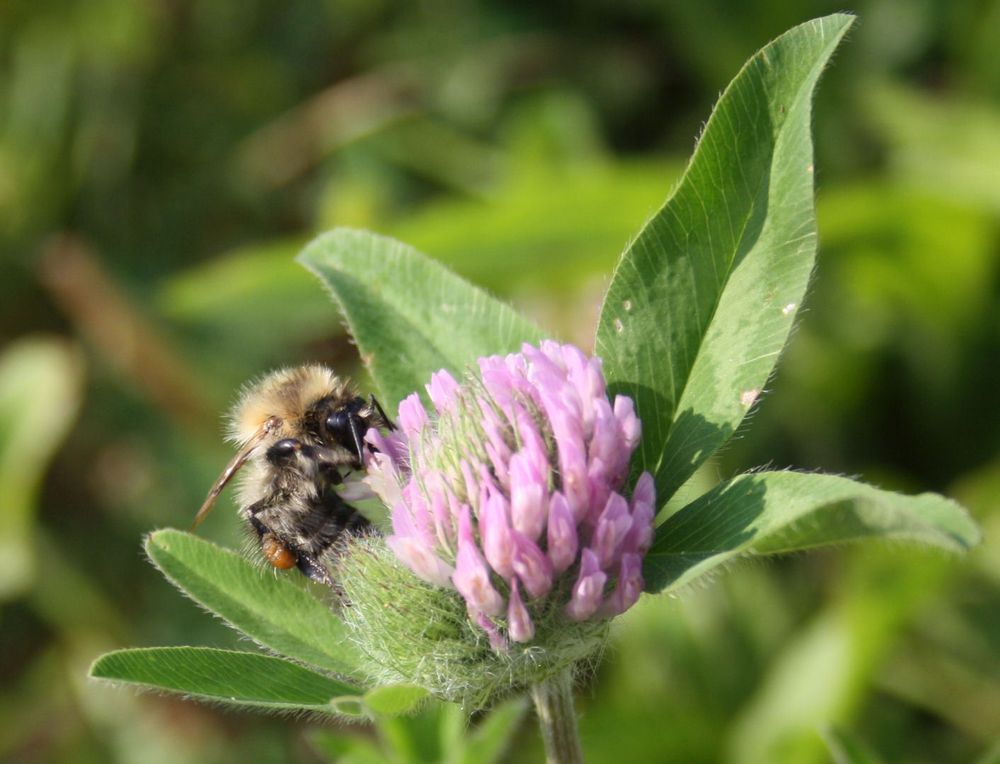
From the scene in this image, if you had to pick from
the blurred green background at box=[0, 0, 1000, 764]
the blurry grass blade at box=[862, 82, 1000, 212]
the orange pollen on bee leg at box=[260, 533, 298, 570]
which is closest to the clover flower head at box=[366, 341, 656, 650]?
the orange pollen on bee leg at box=[260, 533, 298, 570]

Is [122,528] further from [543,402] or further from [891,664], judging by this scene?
[543,402]

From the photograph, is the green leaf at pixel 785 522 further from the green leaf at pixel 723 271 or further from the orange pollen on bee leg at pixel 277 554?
the orange pollen on bee leg at pixel 277 554

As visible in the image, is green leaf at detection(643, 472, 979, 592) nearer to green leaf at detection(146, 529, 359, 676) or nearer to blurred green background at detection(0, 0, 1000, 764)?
green leaf at detection(146, 529, 359, 676)

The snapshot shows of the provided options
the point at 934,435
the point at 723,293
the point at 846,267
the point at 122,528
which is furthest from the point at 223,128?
the point at 723,293

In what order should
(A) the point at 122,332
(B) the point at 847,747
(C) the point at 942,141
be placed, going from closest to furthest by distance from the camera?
(B) the point at 847,747, (C) the point at 942,141, (A) the point at 122,332

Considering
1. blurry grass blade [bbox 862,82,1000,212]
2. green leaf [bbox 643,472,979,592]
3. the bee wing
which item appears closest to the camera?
green leaf [bbox 643,472,979,592]

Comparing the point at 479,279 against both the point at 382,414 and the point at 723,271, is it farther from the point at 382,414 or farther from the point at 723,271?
the point at 723,271

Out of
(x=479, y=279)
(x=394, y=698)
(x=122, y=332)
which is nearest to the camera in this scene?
(x=394, y=698)

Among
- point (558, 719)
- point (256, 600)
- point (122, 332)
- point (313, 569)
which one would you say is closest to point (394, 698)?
point (558, 719)
